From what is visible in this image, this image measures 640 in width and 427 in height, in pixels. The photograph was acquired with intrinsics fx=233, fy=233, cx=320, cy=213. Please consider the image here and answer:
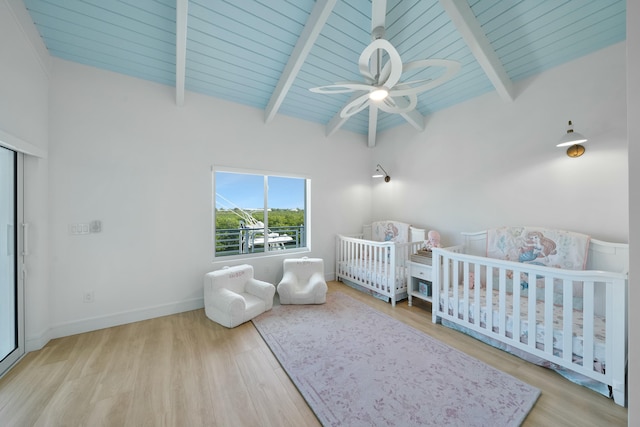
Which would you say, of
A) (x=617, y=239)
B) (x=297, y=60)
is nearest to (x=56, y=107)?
(x=297, y=60)

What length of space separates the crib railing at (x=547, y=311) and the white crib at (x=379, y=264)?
590 millimetres

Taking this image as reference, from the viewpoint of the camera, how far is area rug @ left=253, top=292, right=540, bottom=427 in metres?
1.50

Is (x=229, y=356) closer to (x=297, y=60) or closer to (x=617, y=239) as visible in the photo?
(x=297, y=60)

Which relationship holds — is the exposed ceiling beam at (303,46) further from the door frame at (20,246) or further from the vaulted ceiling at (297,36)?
the door frame at (20,246)

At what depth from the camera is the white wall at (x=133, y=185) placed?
2430mm

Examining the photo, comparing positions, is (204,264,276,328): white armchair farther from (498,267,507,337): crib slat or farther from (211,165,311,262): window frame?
(498,267,507,337): crib slat

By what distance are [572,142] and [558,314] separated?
1.63 metres

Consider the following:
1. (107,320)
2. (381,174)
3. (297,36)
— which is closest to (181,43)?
(297,36)

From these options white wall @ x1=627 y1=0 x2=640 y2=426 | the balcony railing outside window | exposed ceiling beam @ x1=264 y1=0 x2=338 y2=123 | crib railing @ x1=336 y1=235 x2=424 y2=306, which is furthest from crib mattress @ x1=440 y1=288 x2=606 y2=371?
exposed ceiling beam @ x1=264 y1=0 x2=338 y2=123

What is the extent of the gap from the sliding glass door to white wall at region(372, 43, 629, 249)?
4730mm

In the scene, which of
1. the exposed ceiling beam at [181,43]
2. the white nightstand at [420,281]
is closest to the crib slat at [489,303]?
the white nightstand at [420,281]

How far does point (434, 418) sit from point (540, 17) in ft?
11.4

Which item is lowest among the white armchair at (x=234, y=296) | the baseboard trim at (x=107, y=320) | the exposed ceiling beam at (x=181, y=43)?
the baseboard trim at (x=107, y=320)

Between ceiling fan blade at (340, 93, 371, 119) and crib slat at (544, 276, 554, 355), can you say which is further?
ceiling fan blade at (340, 93, 371, 119)
